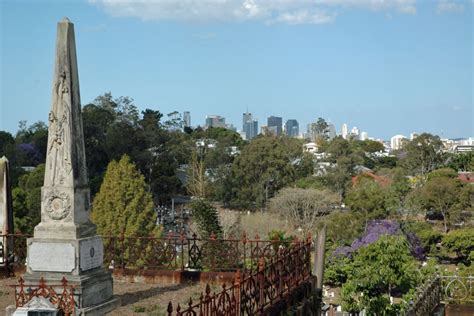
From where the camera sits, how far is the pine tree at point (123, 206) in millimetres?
32719

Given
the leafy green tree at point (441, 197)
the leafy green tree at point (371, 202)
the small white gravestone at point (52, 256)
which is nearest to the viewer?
the small white gravestone at point (52, 256)

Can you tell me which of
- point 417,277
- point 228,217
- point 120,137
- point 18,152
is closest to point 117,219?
point 228,217

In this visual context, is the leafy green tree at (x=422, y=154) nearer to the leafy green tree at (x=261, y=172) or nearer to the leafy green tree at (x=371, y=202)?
the leafy green tree at (x=261, y=172)

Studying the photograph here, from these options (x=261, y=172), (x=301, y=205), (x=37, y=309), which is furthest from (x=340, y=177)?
(x=37, y=309)

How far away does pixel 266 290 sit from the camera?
33.0 ft

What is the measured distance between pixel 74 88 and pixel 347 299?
14692 millimetres

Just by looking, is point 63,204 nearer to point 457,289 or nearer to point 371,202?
point 457,289

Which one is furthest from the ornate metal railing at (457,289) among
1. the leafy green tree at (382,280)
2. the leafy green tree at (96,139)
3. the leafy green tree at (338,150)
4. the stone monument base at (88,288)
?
the leafy green tree at (338,150)

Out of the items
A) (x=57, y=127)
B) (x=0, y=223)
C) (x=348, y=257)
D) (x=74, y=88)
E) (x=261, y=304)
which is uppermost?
(x=74, y=88)

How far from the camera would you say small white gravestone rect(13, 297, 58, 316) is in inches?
296

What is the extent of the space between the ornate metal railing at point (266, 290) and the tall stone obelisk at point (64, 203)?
5.50 feet

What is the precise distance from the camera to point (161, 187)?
2199 inches

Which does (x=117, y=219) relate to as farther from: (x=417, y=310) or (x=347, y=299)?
(x=417, y=310)

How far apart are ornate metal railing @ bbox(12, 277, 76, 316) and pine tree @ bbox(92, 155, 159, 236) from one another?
22.3m
